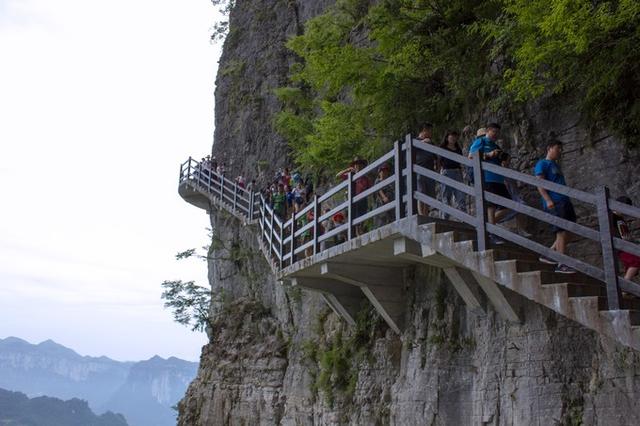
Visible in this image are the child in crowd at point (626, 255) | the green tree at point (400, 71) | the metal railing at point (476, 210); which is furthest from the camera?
the green tree at point (400, 71)

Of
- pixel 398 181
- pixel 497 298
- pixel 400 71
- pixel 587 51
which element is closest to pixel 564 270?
pixel 497 298

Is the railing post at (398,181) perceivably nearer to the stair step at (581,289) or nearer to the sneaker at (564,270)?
the sneaker at (564,270)

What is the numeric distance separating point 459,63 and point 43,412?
667ft

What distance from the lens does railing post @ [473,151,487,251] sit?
678 centimetres

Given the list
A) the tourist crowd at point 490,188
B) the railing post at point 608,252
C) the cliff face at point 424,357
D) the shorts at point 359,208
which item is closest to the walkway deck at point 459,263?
the railing post at point 608,252

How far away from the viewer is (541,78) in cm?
951

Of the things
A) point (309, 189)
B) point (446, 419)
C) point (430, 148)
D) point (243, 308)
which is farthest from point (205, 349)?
point (430, 148)

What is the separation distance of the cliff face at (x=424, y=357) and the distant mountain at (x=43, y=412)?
17140cm

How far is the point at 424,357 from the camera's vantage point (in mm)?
10609

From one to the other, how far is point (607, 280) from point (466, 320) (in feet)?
15.5

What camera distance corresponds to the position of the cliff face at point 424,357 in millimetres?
7895

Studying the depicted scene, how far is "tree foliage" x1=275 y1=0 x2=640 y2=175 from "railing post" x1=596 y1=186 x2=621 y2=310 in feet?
8.50

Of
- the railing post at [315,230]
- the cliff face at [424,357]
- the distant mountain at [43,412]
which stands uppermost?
the railing post at [315,230]

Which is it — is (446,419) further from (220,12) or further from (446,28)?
(220,12)
